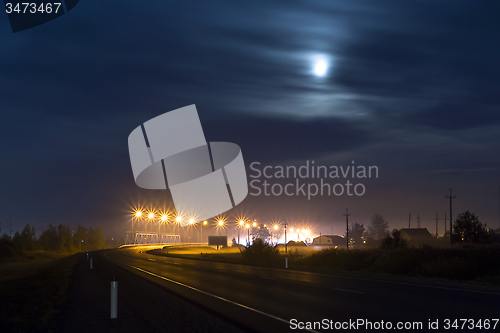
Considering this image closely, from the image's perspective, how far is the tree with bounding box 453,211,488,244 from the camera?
262ft

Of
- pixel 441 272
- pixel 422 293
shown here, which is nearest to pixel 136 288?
pixel 422 293

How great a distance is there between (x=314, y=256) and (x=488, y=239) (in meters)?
55.3

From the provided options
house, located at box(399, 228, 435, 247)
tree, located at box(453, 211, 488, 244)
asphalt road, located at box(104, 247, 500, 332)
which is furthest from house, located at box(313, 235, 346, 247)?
asphalt road, located at box(104, 247, 500, 332)

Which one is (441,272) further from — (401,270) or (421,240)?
(421,240)

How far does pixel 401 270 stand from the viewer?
2708 cm

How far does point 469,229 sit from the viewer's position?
80812 millimetres

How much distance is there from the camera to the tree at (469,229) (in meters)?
80.0

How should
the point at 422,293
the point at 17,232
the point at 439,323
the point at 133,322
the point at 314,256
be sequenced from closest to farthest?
1. the point at 439,323
2. the point at 133,322
3. the point at 422,293
4. the point at 314,256
5. the point at 17,232

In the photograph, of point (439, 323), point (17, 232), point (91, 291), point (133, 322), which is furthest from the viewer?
point (17, 232)

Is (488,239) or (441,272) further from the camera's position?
(488,239)

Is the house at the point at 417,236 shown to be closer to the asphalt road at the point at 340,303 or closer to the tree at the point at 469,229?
the tree at the point at 469,229

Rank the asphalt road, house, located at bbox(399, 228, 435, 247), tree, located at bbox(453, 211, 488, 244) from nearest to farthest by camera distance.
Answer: the asphalt road → tree, located at bbox(453, 211, 488, 244) → house, located at bbox(399, 228, 435, 247)

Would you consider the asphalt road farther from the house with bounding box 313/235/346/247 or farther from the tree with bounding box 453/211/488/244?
the house with bounding box 313/235/346/247

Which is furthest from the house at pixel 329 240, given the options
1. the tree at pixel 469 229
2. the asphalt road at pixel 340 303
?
the asphalt road at pixel 340 303
